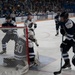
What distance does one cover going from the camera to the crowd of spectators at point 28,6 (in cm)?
2013

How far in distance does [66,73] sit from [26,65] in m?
0.84

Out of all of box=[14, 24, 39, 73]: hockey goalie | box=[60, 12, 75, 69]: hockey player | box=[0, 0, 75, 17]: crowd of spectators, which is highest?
box=[60, 12, 75, 69]: hockey player


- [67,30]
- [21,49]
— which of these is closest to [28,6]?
[21,49]

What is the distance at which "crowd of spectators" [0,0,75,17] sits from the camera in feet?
66.0

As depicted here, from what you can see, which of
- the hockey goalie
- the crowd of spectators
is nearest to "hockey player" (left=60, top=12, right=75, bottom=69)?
the hockey goalie

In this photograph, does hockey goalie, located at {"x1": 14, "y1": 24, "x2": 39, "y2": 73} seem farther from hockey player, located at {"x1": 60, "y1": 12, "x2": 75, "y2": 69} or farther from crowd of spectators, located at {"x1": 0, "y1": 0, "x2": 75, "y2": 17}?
crowd of spectators, located at {"x1": 0, "y1": 0, "x2": 75, "y2": 17}

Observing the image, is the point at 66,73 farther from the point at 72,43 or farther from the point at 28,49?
the point at 28,49

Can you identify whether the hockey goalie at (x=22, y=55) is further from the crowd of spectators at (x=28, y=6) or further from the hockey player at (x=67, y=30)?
the crowd of spectators at (x=28, y=6)

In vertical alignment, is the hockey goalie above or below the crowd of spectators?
above

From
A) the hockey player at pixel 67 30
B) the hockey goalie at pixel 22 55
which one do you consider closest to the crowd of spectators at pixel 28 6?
the hockey goalie at pixel 22 55

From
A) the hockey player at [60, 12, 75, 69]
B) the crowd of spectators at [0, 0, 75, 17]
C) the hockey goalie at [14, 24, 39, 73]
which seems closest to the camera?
the hockey player at [60, 12, 75, 69]

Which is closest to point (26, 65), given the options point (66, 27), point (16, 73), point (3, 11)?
point (16, 73)

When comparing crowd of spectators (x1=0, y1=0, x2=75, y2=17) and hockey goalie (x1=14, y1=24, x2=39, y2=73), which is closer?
hockey goalie (x1=14, y1=24, x2=39, y2=73)

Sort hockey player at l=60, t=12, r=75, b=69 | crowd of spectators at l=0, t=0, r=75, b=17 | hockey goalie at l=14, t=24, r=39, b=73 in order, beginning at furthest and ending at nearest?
crowd of spectators at l=0, t=0, r=75, b=17 < hockey goalie at l=14, t=24, r=39, b=73 < hockey player at l=60, t=12, r=75, b=69
